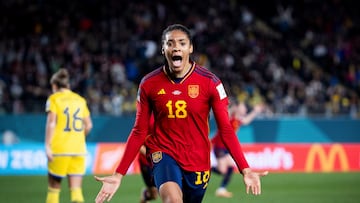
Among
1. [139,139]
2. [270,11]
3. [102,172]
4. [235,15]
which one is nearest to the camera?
[139,139]

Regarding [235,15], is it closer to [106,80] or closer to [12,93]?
[106,80]

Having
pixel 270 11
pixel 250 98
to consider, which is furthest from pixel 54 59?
pixel 270 11

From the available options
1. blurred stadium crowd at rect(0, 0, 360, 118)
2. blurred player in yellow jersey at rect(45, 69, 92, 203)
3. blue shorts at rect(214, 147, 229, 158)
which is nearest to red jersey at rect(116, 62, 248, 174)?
blurred player in yellow jersey at rect(45, 69, 92, 203)

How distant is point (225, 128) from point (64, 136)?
440cm

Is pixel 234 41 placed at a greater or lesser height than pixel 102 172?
greater

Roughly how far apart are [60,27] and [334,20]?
38.4 ft

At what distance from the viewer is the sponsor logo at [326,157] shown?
856 inches

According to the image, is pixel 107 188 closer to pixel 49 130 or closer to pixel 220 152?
pixel 49 130

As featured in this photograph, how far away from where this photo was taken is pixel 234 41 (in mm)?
29828

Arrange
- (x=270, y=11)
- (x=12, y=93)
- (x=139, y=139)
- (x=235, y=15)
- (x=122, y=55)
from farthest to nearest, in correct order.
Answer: (x=270, y=11) < (x=235, y=15) < (x=122, y=55) < (x=12, y=93) < (x=139, y=139)

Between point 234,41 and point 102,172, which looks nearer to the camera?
point 102,172

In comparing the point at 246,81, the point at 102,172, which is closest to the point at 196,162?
the point at 102,172

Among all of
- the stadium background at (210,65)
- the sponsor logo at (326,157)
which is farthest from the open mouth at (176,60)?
the sponsor logo at (326,157)

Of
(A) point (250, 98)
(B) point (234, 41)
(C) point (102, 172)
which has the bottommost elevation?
(C) point (102, 172)
